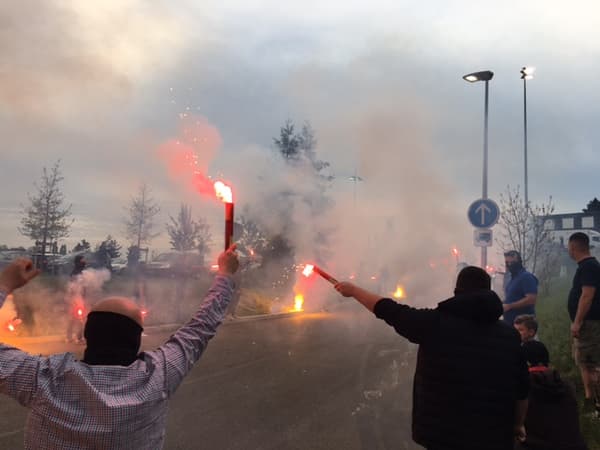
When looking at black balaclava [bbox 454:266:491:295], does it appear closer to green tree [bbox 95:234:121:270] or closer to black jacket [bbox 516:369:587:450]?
black jacket [bbox 516:369:587:450]

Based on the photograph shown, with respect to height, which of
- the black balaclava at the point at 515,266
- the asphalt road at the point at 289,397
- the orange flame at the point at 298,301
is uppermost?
the black balaclava at the point at 515,266

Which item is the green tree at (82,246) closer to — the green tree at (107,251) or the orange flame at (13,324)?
the green tree at (107,251)

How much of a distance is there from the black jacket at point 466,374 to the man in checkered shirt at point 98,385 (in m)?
1.33

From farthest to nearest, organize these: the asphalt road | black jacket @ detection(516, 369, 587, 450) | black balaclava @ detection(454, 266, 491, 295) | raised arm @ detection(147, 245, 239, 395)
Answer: the asphalt road < black jacket @ detection(516, 369, 587, 450) < black balaclava @ detection(454, 266, 491, 295) < raised arm @ detection(147, 245, 239, 395)

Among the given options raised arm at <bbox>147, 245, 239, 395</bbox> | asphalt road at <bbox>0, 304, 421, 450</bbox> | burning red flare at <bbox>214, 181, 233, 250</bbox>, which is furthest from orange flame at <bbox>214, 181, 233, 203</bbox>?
asphalt road at <bbox>0, 304, 421, 450</bbox>

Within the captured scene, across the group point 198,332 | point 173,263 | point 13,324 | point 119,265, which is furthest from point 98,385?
point 119,265

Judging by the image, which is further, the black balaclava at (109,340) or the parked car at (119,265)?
the parked car at (119,265)

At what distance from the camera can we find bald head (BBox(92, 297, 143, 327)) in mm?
1733

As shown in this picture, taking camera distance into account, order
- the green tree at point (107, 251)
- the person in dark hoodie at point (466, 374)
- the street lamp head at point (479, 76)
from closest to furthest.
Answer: the person in dark hoodie at point (466, 374)
the street lamp head at point (479, 76)
the green tree at point (107, 251)

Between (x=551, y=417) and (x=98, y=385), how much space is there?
280 cm

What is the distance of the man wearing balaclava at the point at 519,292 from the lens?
5587mm

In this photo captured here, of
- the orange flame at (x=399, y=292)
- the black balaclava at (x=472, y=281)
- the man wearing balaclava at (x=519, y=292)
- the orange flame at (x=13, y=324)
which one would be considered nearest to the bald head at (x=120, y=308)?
the black balaclava at (x=472, y=281)

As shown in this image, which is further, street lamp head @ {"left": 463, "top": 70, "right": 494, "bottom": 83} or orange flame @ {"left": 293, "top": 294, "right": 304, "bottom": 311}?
orange flame @ {"left": 293, "top": 294, "right": 304, "bottom": 311}

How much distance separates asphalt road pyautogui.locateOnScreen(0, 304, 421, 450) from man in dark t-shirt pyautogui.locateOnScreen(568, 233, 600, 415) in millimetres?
1969
